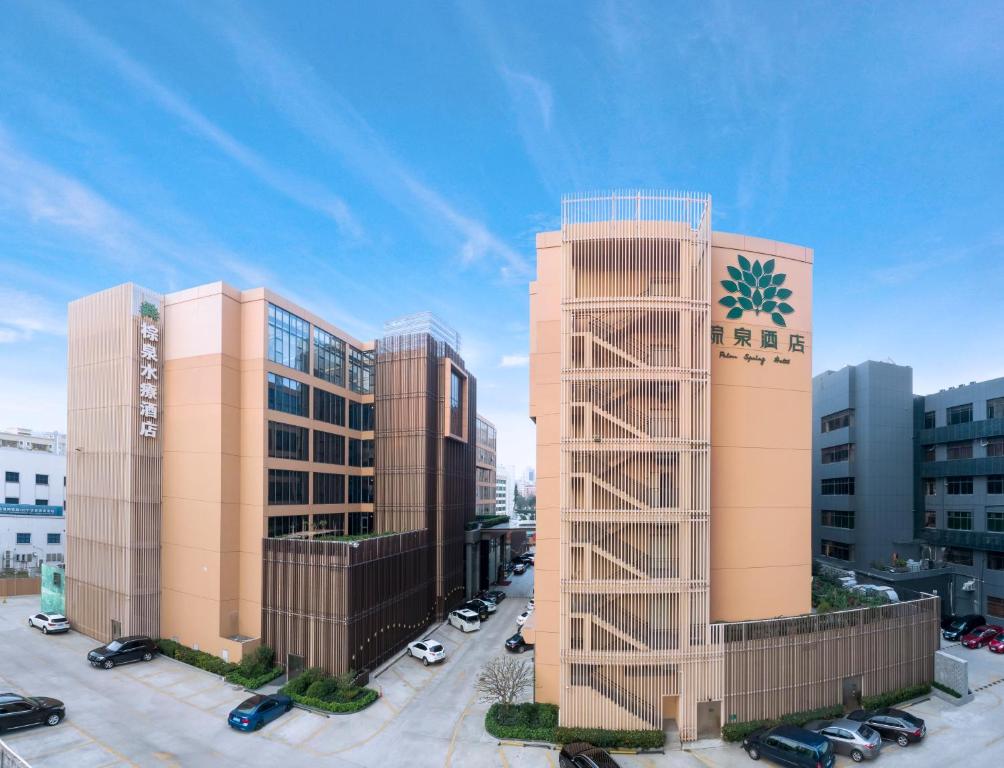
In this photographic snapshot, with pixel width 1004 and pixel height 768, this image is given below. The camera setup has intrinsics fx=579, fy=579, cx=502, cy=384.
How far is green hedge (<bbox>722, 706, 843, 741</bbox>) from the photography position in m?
22.2

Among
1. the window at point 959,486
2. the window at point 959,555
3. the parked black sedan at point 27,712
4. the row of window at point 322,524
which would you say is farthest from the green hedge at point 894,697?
the parked black sedan at point 27,712

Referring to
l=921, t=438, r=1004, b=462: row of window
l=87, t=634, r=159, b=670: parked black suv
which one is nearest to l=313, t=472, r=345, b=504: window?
l=87, t=634, r=159, b=670: parked black suv

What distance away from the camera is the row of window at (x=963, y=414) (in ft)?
138

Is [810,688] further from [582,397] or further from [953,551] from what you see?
[953,551]

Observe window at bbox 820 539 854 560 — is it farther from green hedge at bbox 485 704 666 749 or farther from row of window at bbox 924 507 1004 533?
green hedge at bbox 485 704 666 749

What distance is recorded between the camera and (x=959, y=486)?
45062mm

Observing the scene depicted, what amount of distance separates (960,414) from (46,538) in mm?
81924

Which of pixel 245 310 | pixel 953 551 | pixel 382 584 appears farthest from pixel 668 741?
pixel 953 551

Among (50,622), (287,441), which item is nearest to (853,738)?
(287,441)

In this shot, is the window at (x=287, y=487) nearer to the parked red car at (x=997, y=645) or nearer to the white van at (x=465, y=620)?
the white van at (x=465, y=620)

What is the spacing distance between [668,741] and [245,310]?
96.0ft

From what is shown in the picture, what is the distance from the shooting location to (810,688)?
23.8 metres

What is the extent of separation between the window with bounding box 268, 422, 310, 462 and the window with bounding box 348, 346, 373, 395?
685cm

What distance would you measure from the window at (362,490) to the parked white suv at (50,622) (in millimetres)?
18405
